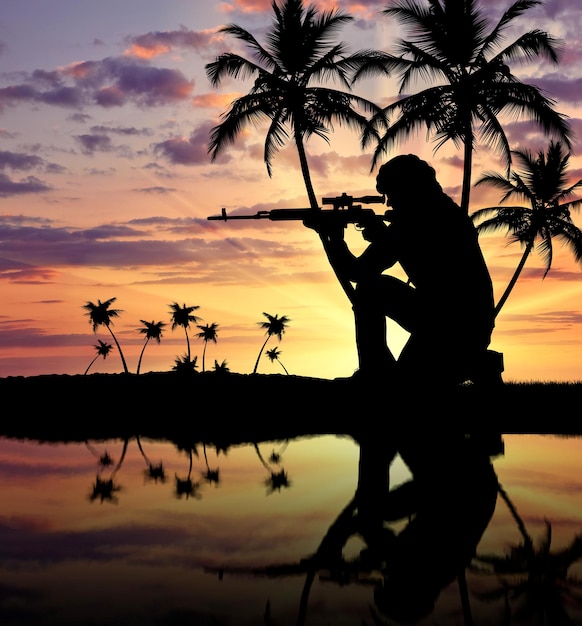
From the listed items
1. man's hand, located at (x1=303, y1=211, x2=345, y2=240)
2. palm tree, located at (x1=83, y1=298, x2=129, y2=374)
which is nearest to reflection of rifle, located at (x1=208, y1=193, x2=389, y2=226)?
man's hand, located at (x1=303, y1=211, x2=345, y2=240)

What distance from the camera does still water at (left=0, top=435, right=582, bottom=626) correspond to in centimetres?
247

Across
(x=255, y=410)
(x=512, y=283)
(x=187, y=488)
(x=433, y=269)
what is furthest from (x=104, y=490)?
(x=512, y=283)

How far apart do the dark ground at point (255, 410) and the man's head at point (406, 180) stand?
55.3 inches

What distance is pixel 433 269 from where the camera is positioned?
17.0ft

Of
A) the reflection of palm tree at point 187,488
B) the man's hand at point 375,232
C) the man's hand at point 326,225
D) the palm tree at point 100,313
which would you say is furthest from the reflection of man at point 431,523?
the palm tree at point 100,313

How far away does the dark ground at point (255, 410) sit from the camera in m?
5.89

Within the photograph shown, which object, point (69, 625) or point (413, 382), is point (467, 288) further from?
point (69, 625)

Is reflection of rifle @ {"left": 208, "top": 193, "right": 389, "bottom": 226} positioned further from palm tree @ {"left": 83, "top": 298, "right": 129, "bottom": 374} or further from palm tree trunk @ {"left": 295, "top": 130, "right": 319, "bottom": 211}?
palm tree @ {"left": 83, "top": 298, "right": 129, "bottom": 374}

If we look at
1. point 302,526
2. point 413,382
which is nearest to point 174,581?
point 302,526

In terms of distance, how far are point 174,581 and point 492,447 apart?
423 centimetres

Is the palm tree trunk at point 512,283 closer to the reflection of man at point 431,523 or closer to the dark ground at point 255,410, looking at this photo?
the dark ground at point 255,410

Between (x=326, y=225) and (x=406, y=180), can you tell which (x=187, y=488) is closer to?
(x=406, y=180)

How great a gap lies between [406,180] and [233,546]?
121 inches

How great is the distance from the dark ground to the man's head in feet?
4.61
